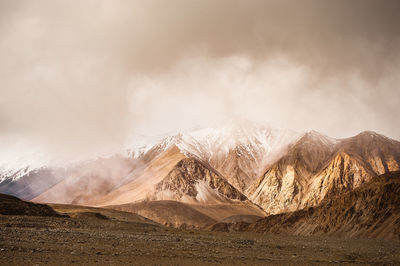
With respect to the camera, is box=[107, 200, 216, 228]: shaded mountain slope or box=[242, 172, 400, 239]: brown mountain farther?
box=[107, 200, 216, 228]: shaded mountain slope

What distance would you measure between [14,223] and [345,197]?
7841 centimetres

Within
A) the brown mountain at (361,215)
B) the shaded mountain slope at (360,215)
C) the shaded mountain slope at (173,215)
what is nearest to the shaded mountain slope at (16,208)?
the shaded mountain slope at (360,215)

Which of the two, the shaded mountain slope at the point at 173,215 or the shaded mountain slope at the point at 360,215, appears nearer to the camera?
the shaded mountain slope at the point at 360,215

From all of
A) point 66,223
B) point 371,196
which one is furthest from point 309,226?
point 66,223

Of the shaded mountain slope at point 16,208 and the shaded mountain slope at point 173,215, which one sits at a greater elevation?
the shaded mountain slope at point 16,208

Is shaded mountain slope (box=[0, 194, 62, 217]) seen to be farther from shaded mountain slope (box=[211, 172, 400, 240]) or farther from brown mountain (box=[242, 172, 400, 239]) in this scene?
brown mountain (box=[242, 172, 400, 239])

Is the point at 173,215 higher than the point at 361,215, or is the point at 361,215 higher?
the point at 361,215

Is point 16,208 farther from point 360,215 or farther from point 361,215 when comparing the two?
point 360,215

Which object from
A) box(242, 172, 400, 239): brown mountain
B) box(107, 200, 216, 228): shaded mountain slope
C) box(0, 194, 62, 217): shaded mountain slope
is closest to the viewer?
box(0, 194, 62, 217): shaded mountain slope

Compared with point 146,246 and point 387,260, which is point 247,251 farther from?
point 387,260

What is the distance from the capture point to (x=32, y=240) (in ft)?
76.7

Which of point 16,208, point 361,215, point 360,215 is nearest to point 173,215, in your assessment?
point 360,215

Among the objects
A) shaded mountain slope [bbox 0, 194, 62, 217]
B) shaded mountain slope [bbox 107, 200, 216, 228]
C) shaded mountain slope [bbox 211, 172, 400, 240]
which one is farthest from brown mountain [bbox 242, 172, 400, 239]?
shaded mountain slope [bbox 107, 200, 216, 228]

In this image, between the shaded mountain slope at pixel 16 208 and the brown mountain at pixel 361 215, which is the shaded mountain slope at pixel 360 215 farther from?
the shaded mountain slope at pixel 16 208
